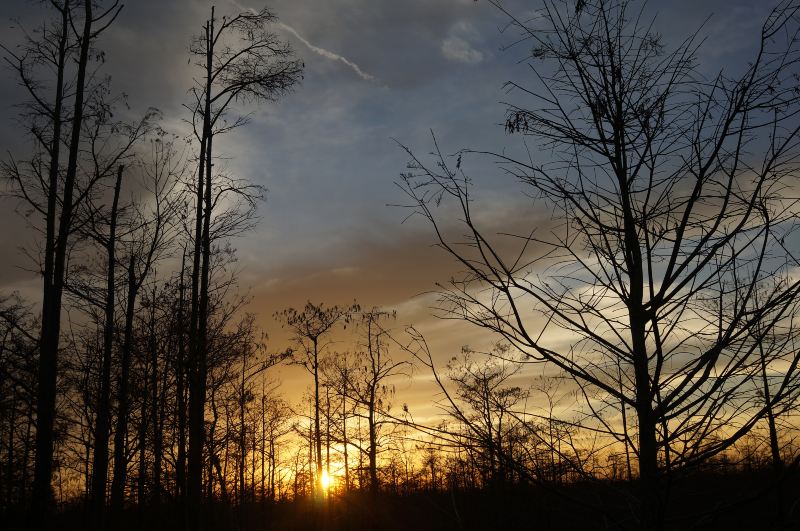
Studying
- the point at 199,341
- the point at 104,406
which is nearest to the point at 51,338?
the point at 199,341

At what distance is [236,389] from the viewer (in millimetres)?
26734

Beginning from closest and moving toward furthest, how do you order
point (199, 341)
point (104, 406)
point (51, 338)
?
point (51, 338), point (199, 341), point (104, 406)

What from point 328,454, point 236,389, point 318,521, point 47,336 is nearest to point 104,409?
point 47,336

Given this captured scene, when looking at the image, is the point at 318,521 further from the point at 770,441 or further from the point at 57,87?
the point at 770,441

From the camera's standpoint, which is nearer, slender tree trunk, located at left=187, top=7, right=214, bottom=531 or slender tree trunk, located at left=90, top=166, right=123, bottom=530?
slender tree trunk, located at left=187, top=7, right=214, bottom=531

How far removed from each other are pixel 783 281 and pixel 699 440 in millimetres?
641

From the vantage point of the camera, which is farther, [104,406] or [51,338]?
[104,406]

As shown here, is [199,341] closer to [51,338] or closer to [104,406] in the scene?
[51,338]

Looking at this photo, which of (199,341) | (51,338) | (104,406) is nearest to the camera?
(51,338)

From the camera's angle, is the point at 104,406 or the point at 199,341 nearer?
the point at 199,341

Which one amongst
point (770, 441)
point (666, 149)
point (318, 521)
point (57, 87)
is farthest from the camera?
point (318, 521)

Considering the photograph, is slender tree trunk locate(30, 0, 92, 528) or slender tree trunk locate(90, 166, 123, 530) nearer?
slender tree trunk locate(30, 0, 92, 528)

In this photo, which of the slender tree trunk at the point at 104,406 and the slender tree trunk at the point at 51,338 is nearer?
the slender tree trunk at the point at 51,338

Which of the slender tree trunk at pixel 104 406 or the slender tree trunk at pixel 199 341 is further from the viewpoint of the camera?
the slender tree trunk at pixel 104 406
